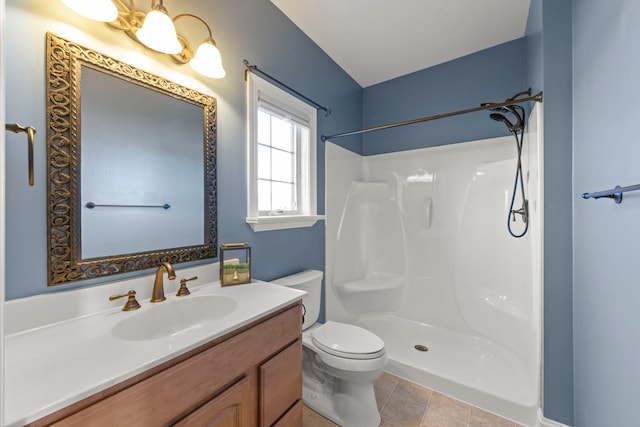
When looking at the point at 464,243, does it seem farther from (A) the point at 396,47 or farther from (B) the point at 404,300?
(A) the point at 396,47

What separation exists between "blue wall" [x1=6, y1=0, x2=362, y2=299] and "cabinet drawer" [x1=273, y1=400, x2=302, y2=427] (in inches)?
28.4

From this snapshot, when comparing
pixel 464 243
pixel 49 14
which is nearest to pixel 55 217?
pixel 49 14

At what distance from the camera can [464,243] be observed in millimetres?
2352

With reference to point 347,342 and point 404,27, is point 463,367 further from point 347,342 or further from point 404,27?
point 404,27

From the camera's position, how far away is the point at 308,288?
1.79 metres

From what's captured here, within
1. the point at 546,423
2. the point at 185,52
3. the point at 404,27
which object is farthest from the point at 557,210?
the point at 185,52

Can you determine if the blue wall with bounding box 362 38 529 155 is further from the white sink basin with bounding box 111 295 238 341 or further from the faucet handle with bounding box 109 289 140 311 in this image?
the faucet handle with bounding box 109 289 140 311

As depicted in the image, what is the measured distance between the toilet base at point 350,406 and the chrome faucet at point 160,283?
1188 mm

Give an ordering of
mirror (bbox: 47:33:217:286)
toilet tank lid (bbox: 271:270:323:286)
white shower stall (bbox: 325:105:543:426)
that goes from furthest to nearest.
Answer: white shower stall (bbox: 325:105:543:426)
toilet tank lid (bbox: 271:270:323:286)
mirror (bbox: 47:33:217:286)

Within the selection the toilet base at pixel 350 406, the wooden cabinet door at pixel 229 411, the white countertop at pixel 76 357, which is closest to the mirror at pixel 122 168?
the white countertop at pixel 76 357

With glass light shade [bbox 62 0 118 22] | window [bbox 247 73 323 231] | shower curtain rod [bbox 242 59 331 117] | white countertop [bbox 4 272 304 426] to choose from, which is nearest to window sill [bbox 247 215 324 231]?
window [bbox 247 73 323 231]

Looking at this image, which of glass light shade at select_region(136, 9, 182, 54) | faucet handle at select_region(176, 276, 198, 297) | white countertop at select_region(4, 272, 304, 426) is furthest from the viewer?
faucet handle at select_region(176, 276, 198, 297)

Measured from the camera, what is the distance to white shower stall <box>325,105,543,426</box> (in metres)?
1.80

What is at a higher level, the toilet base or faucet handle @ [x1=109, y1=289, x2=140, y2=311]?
faucet handle @ [x1=109, y1=289, x2=140, y2=311]
